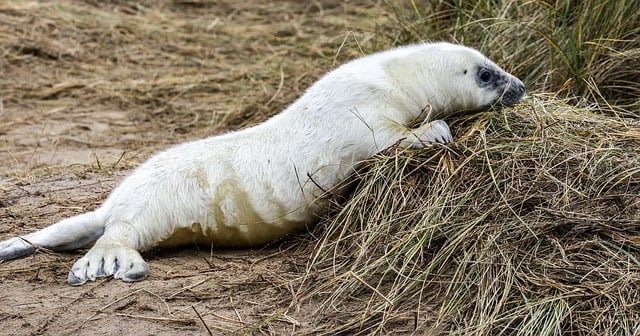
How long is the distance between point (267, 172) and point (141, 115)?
3418 mm

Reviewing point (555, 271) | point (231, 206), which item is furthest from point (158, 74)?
point (555, 271)

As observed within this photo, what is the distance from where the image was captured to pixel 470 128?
15.6 ft

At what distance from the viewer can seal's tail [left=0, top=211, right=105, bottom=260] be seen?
455 centimetres

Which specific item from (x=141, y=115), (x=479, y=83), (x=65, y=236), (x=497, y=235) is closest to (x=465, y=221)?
(x=497, y=235)

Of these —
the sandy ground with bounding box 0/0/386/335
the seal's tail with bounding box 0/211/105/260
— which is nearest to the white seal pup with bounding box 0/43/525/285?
the seal's tail with bounding box 0/211/105/260

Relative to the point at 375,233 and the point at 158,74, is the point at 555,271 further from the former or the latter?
the point at 158,74

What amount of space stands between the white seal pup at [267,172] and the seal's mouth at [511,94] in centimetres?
18

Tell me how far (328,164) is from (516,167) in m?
0.83

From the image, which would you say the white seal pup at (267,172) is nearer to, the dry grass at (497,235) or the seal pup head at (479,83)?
the seal pup head at (479,83)

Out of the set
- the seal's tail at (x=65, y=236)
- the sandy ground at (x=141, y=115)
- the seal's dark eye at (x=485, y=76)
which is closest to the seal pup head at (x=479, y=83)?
the seal's dark eye at (x=485, y=76)

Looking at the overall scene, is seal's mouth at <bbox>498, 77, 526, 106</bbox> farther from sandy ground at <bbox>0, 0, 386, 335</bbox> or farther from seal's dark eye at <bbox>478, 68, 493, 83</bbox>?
sandy ground at <bbox>0, 0, 386, 335</bbox>

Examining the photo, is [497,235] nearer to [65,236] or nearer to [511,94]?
[511,94]

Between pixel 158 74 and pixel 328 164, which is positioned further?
pixel 158 74

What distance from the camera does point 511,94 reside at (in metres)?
4.88
